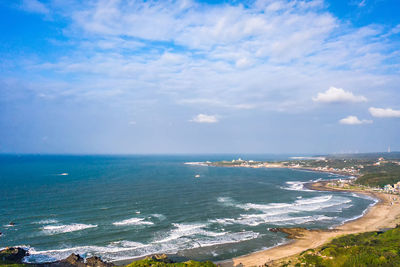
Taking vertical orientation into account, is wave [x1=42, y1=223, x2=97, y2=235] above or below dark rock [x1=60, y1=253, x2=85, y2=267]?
below

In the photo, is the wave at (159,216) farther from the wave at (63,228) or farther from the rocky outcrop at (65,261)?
the rocky outcrop at (65,261)

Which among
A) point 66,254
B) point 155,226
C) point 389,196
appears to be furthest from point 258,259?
point 389,196

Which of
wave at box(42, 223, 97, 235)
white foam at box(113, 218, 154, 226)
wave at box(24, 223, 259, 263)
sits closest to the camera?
wave at box(24, 223, 259, 263)

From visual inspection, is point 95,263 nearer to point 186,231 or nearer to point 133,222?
point 186,231

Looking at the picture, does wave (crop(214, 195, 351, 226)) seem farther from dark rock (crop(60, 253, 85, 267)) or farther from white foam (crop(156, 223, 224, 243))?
dark rock (crop(60, 253, 85, 267))

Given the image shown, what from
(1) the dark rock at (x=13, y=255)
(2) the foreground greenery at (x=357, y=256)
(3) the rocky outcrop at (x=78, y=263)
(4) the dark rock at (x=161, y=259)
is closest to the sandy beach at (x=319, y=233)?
(2) the foreground greenery at (x=357, y=256)

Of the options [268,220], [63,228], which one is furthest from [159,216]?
[268,220]

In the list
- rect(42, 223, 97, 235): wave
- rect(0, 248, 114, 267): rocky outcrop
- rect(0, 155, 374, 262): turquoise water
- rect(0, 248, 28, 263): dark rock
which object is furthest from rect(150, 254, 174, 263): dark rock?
rect(42, 223, 97, 235): wave
